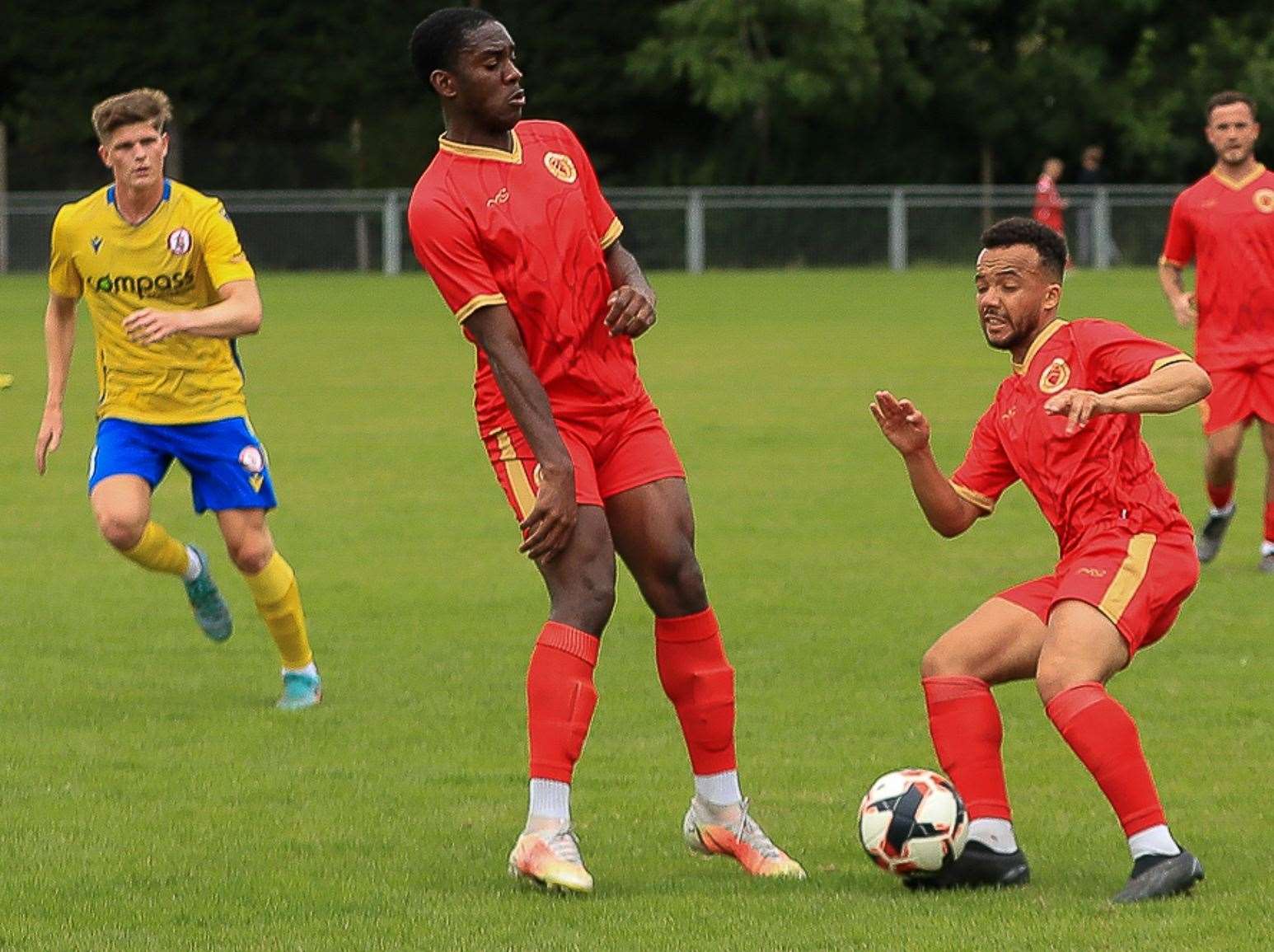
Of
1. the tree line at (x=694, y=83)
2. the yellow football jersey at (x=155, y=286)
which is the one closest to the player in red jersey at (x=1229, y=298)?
the yellow football jersey at (x=155, y=286)

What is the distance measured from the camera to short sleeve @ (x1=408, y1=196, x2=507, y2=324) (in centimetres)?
547

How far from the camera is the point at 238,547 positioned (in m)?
7.95

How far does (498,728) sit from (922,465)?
93.2 inches

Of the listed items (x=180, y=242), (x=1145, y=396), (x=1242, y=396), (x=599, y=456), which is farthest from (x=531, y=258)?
(x=1242, y=396)

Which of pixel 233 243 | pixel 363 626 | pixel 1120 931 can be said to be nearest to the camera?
pixel 1120 931

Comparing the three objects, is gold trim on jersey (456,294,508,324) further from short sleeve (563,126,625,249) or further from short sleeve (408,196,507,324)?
short sleeve (563,126,625,249)

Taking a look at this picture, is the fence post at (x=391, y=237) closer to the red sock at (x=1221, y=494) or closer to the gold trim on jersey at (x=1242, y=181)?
the gold trim on jersey at (x=1242, y=181)

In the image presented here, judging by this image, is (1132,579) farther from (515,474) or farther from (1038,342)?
(515,474)

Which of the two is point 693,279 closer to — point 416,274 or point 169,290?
point 416,274

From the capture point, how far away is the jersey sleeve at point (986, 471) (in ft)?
18.9

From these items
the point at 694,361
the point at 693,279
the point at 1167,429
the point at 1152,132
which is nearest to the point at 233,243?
the point at 1167,429

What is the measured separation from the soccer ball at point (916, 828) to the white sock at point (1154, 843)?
0.40 m

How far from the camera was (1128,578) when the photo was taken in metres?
5.36

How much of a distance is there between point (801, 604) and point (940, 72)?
3287 cm
